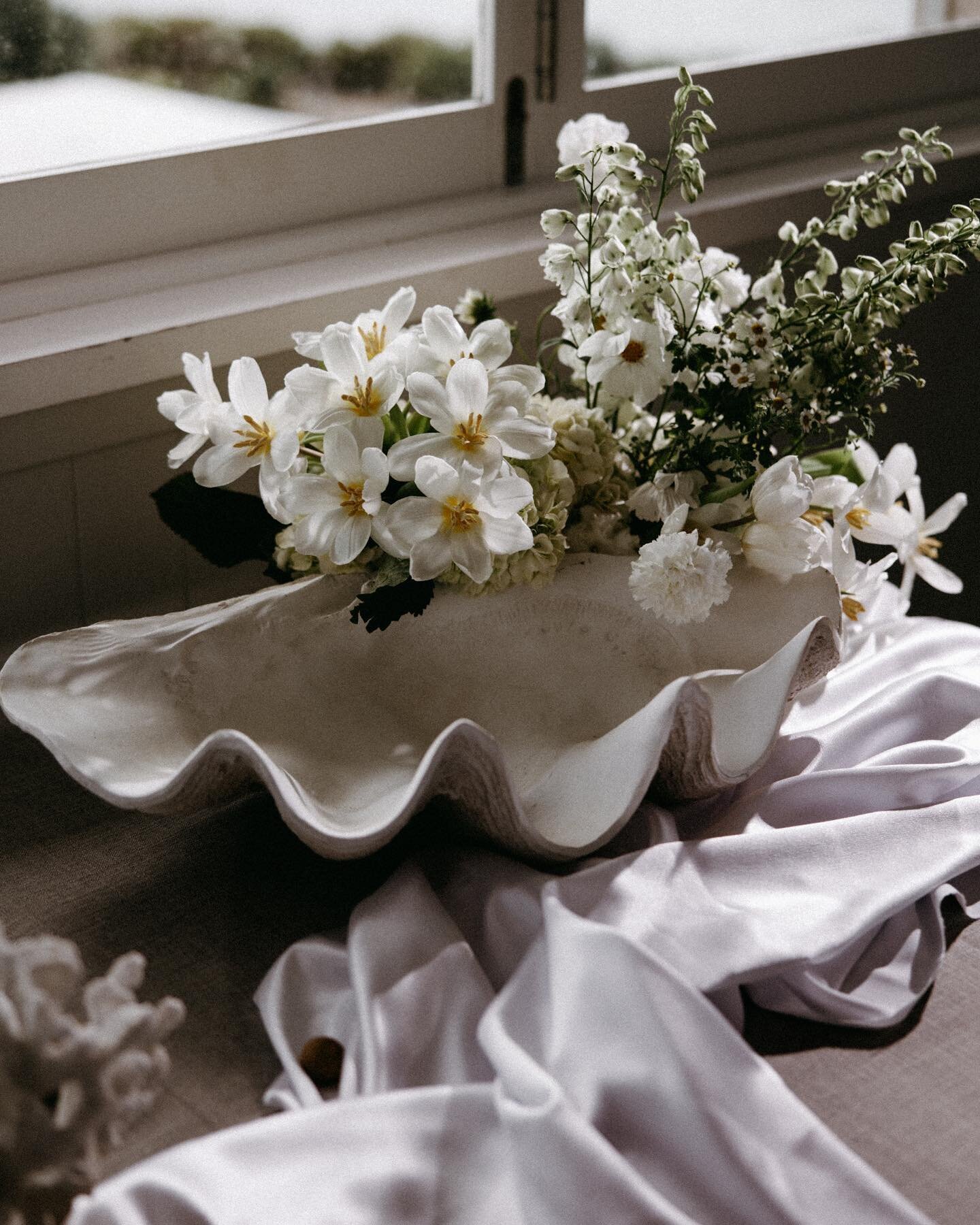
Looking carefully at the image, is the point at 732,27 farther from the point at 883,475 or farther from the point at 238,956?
the point at 238,956

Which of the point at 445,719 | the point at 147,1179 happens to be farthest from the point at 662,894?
the point at 147,1179

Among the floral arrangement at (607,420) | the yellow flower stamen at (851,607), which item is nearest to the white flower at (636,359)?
the floral arrangement at (607,420)

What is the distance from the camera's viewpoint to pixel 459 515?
0.78m

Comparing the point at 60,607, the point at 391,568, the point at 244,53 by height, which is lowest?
the point at 60,607

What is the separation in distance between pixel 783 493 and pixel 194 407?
0.37 metres

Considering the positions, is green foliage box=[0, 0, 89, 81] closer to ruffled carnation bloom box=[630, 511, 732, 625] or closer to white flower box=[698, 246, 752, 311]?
white flower box=[698, 246, 752, 311]

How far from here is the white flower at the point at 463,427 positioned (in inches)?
30.6

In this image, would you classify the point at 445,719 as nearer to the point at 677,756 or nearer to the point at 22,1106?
the point at 677,756

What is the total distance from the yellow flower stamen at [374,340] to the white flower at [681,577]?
21cm

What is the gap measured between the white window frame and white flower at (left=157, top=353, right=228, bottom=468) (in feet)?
0.57

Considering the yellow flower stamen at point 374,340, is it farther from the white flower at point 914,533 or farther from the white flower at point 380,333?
the white flower at point 914,533

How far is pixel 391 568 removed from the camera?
834 millimetres

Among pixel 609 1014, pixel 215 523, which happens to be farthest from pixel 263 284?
pixel 609 1014

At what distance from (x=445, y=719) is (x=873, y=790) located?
272mm
